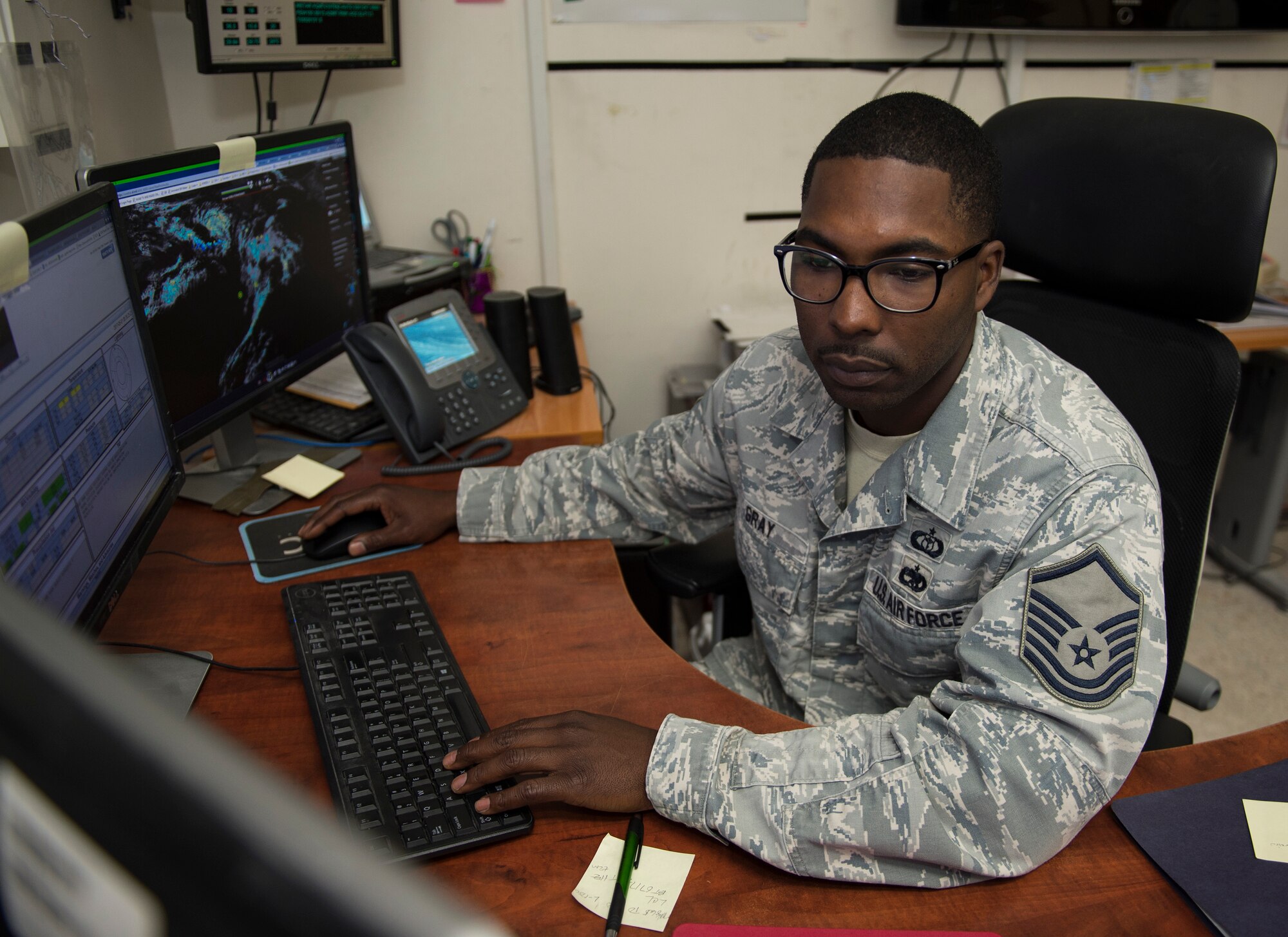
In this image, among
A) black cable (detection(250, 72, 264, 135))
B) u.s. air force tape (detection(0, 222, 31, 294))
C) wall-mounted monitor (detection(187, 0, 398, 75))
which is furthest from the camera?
black cable (detection(250, 72, 264, 135))

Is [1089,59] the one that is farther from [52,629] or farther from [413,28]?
[52,629]

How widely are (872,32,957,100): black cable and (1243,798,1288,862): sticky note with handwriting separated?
5.98ft

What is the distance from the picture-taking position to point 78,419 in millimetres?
763

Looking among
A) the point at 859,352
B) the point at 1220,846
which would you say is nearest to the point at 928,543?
the point at 859,352

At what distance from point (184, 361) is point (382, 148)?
3.66ft

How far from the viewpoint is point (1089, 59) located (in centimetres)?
224

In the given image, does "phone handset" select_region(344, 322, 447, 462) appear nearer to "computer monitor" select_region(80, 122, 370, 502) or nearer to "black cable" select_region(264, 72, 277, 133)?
"computer monitor" select_region(80, 122, 370, 502)

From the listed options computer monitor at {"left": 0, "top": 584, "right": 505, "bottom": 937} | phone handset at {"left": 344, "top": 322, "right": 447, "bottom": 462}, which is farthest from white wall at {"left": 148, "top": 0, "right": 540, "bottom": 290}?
computer monitor at {"left": 0, "top": 584, "right": 505, "bottom": 937}

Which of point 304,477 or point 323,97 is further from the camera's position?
point 323,97

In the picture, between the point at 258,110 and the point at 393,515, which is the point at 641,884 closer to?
the point at 393,515

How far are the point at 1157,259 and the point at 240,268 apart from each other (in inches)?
45.8

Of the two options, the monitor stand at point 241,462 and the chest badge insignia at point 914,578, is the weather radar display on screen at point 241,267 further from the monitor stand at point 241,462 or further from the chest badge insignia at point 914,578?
the chest badge insignia at point 914,578

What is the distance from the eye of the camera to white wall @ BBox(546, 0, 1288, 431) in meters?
2.10

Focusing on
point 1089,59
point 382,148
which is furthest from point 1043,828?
point 1089,59
